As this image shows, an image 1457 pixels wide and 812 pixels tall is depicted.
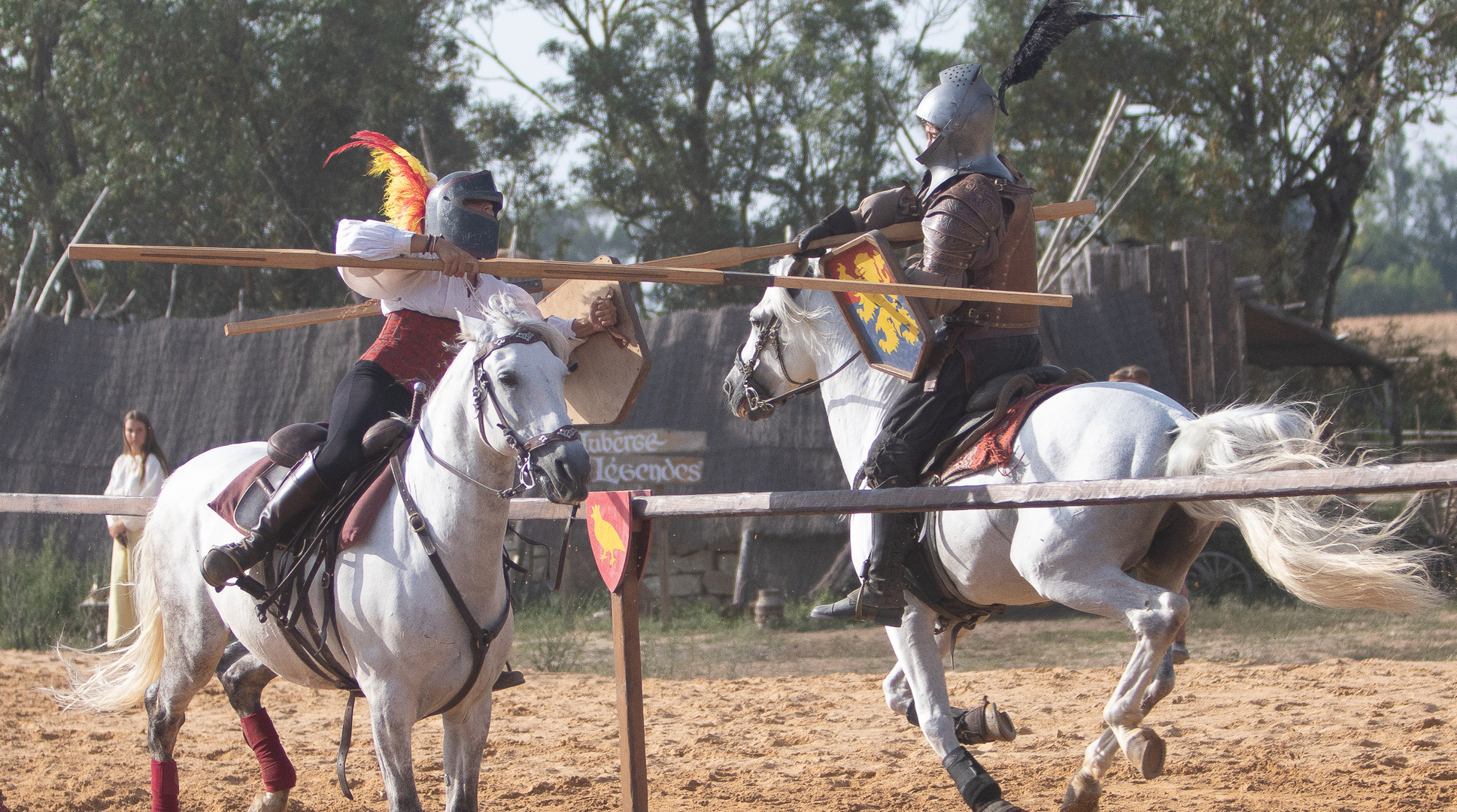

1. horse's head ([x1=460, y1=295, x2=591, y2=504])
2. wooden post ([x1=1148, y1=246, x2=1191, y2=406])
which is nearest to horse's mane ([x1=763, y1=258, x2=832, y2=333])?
horse's head ([x1=460, y1=295, x2=591, y2=504])

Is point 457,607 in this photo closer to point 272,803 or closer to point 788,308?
point 272,803

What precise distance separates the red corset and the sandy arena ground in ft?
6.44

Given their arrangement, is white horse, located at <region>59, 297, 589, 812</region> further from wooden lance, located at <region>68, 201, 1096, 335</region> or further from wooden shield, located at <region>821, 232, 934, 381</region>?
wooden shield, located at <region>821, 232, 934, 381</region>

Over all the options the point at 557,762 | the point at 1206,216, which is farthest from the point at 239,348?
the point at 1206,216

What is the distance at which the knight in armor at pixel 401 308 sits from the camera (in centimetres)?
344

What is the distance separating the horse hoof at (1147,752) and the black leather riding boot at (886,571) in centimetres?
84

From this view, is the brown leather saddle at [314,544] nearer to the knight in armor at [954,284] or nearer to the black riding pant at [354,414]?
the black riding pant at [354,414]

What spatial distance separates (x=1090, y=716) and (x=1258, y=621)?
371 cm

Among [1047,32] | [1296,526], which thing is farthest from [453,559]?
[1047,32]

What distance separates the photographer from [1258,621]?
363 inches

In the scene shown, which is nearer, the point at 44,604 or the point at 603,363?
the point at 603,363

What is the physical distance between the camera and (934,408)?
4020mm

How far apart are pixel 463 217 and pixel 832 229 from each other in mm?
1294

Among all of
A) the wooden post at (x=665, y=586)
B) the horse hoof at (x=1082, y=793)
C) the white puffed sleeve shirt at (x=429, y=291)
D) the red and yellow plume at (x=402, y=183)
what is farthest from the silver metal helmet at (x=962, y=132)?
the wooden post at (x=665, y=586)
